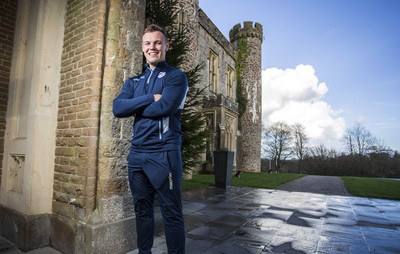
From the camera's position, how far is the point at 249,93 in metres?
23.2

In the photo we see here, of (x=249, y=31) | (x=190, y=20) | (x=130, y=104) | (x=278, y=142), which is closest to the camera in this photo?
(x=130, y=104)

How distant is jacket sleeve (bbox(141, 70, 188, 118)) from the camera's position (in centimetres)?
183

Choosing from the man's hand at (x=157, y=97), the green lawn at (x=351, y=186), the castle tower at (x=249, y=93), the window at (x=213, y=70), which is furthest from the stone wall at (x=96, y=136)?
the castle tower at (x=249, y=93)

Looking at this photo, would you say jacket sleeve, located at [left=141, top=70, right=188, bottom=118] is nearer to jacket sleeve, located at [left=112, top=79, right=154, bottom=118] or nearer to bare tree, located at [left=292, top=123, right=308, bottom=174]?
jacket sleeve, located at [left=112, top=79, right=154, bottom=118]

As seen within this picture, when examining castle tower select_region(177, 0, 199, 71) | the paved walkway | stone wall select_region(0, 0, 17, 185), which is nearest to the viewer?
the paved walkway

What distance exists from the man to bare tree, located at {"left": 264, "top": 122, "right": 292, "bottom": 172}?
4055 centimetres

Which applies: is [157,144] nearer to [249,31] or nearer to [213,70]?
[213,70]

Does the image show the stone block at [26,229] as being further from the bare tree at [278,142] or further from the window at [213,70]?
the bare tree at [278,142]

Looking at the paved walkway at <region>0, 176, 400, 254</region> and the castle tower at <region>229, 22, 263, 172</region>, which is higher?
the castle tower at <region>229, 22, 263, 172</region>

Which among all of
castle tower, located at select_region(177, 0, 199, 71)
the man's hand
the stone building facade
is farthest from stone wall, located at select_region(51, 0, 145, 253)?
castle tower, located at select_region(177, 0, 199, 71)

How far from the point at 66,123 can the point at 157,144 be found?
1.76m

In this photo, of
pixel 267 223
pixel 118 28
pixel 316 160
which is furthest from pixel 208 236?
pixel 316 160

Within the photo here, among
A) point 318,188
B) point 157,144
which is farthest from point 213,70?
point 157,144

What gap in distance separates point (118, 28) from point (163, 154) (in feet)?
5.93
